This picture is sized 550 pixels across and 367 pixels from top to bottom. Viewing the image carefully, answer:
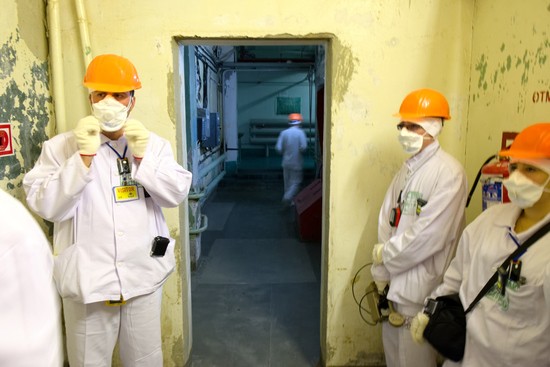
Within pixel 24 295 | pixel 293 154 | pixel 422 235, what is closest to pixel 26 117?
pixel 24 295

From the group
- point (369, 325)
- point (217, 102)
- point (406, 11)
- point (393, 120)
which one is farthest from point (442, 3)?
point (217, 102)

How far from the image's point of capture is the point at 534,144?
1307 millimetres

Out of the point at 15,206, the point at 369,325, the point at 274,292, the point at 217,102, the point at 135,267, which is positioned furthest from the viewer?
the point at 217,102

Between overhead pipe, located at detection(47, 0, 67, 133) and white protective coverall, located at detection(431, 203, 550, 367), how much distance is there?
2153 millimetres

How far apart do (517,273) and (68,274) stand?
1745 mm

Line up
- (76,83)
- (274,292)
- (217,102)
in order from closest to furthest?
1. (76,83)
2. (274,292)
3. (217,102)

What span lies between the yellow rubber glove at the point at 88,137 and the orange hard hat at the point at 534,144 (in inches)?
62.7

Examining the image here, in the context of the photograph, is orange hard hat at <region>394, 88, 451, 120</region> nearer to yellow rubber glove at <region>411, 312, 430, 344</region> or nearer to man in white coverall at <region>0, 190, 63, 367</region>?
yellow rubber glove at <region>411, 312, 430, 344</region>

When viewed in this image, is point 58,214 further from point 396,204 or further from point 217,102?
point 217,102

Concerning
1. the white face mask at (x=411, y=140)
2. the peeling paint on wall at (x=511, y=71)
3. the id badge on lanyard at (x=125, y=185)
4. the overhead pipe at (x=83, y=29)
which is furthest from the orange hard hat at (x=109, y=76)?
the peeling paint on wall at (x=511, y=71)

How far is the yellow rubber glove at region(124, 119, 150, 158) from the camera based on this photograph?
5.51 feet

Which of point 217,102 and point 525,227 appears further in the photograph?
point 217,102

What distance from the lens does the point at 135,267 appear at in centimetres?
176

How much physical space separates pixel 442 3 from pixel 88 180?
2.07 meters
